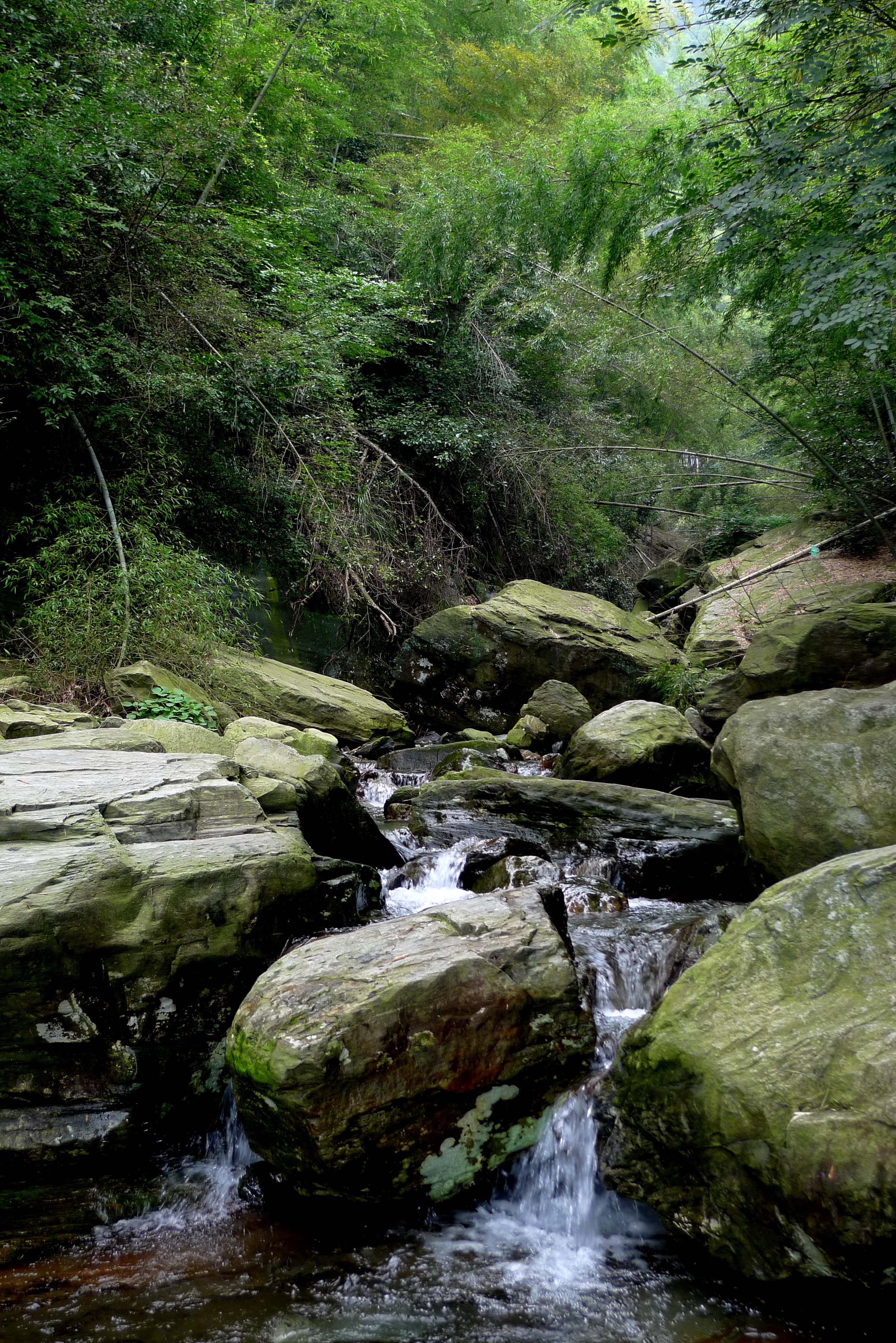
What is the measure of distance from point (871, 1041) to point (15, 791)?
3.71 metres

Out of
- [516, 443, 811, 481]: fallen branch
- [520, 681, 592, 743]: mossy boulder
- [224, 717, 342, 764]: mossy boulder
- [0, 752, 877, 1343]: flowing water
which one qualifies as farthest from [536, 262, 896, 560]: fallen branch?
[0, 752, 877, 1343]: flowing water

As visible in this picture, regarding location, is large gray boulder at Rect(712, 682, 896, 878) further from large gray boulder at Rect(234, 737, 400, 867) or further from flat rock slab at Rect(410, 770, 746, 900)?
large gray boulder at Rect(234, 737, 400, 867)

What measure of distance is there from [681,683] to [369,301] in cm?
696

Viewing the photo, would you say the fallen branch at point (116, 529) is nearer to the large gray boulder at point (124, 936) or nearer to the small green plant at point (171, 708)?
the small green plant at point (171, 708)

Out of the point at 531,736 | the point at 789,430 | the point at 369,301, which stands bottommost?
the point at 531,736

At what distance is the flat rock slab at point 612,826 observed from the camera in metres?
5.65

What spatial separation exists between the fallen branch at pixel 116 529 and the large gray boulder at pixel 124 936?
3048 mm

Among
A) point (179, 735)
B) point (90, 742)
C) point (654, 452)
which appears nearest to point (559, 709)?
point (179, 735)

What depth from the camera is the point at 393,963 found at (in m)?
3.13

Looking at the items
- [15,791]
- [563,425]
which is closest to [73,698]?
[15,791]

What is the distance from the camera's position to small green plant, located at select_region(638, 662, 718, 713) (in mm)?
9508

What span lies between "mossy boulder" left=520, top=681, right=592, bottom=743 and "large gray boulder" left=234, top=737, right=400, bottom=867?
4120 millimetres

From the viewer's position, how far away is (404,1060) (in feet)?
9.38

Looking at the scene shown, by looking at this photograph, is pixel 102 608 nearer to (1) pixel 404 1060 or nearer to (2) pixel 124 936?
(2) pixel 124 936
